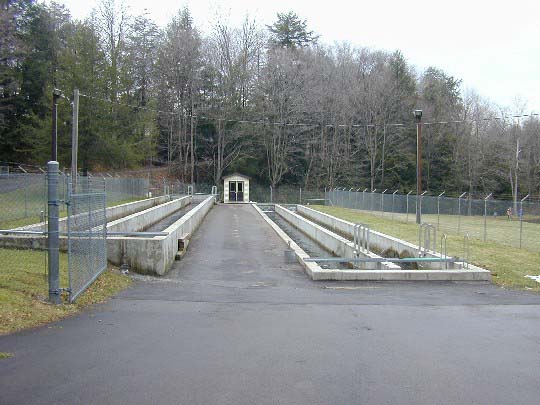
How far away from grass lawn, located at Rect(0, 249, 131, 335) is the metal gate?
0.23m

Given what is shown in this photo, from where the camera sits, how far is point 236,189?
5850cm

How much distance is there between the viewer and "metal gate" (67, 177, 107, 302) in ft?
28.0

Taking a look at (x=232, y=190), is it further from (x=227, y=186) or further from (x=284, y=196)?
(x=284, y=196)

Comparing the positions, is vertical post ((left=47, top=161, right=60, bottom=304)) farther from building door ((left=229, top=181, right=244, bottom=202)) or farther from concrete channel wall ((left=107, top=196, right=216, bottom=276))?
building door ((left=229, top=181, right=244, bottom=202))

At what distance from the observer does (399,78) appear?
71.9 meters

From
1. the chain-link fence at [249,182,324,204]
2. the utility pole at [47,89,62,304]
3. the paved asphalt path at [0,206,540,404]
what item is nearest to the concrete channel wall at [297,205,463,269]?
the paved asphalt path at [0,206,540,404]

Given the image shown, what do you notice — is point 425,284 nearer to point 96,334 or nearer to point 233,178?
point 96,334

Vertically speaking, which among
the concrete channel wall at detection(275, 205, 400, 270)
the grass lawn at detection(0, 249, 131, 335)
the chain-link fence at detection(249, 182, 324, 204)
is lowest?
the concrete channel wall at detection(275, 205, 400, 270)

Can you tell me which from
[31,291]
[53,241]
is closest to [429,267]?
[53,241]

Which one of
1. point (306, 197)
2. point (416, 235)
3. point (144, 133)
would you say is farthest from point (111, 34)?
point (416, 235)

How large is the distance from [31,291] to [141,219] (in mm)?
15395

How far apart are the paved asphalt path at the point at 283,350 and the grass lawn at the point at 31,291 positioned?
0.34m

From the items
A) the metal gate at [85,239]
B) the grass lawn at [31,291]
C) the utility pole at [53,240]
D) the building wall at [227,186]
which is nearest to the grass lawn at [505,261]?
the grass lawn at [31,291]

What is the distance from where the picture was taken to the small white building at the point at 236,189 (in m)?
57.9
